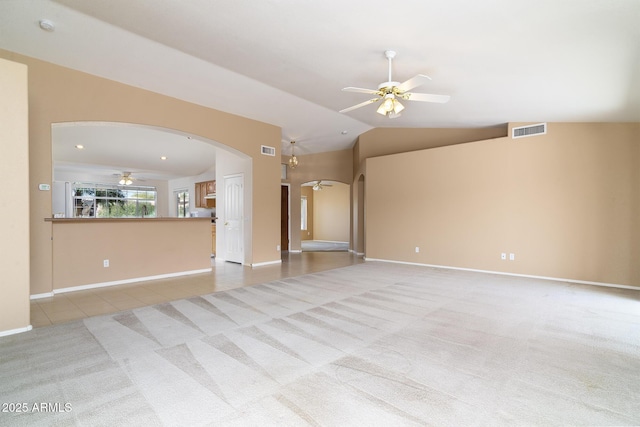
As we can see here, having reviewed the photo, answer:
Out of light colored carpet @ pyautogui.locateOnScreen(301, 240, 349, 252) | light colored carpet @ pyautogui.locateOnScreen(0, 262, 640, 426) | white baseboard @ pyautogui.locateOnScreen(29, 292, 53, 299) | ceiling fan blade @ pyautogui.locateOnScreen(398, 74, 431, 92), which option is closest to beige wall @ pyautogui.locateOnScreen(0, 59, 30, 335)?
light colored carpet @ pyautogui.locateOnScreen(0, 262, 640, 426)

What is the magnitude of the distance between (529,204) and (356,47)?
444 centimetres

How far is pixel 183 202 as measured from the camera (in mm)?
11789

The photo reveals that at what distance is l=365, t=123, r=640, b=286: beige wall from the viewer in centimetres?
496

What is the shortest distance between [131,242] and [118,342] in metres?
2.90

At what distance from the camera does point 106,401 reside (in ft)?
6.16

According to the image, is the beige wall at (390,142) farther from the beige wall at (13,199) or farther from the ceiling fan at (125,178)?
the ceiling fan at (125,178)

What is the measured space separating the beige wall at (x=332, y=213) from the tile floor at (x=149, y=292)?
585 centimetres

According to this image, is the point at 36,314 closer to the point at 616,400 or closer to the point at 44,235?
the point at 44,235

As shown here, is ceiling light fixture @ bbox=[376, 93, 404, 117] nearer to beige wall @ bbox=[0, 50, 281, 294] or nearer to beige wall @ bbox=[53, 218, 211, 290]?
beige wall @ bbox=[0, 50, 281, 294]

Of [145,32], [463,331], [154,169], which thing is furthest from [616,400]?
[154,169]

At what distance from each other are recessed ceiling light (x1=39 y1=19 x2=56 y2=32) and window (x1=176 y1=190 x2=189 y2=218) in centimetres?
842

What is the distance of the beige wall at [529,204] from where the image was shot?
4.96 m

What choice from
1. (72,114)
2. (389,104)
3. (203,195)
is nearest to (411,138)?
(389,104)

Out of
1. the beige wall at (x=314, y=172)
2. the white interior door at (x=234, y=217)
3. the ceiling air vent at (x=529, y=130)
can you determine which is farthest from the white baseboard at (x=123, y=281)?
the ceiling air vent at (x=529, y=130)
